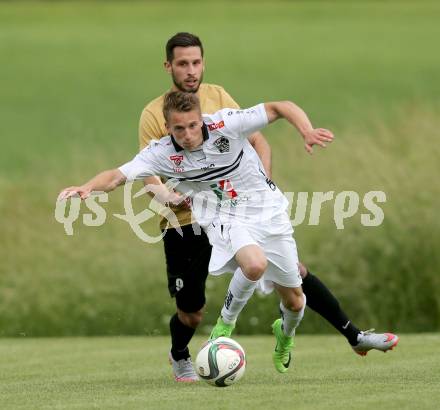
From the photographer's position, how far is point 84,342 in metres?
14.0

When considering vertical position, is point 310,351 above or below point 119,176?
below

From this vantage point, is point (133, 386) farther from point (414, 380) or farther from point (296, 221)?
point (296, 221)

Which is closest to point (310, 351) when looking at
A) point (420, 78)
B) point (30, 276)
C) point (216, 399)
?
point (216, 399)

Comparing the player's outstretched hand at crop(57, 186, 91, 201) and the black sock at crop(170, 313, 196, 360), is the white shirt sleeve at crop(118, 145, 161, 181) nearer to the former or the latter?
the player's outstretched hand at crop(57, 186, 91, 201)

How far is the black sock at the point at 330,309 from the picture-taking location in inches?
376

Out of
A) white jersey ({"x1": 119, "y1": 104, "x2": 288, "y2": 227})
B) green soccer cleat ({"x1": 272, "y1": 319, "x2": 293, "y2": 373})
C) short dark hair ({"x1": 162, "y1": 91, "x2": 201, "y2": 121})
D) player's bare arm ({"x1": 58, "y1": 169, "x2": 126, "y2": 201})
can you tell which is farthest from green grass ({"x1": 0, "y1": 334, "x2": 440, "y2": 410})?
short dark hair ({"x1": 162, "y1": 91, "x2": 201, "y2": 121})

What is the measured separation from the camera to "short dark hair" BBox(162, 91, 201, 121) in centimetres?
Answer: 854

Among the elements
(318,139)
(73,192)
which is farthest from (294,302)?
(73,192)

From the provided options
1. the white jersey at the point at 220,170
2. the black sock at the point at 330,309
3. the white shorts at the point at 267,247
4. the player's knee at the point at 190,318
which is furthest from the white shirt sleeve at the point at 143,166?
the black sock at the point at 330,309

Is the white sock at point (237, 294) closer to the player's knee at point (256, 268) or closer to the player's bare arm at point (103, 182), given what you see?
the player's knee at point (256, 268)

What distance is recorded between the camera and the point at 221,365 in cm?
834

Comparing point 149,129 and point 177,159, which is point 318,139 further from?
point 149,129

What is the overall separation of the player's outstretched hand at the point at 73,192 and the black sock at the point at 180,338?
5.90 ft

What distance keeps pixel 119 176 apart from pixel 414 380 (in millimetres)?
2332
